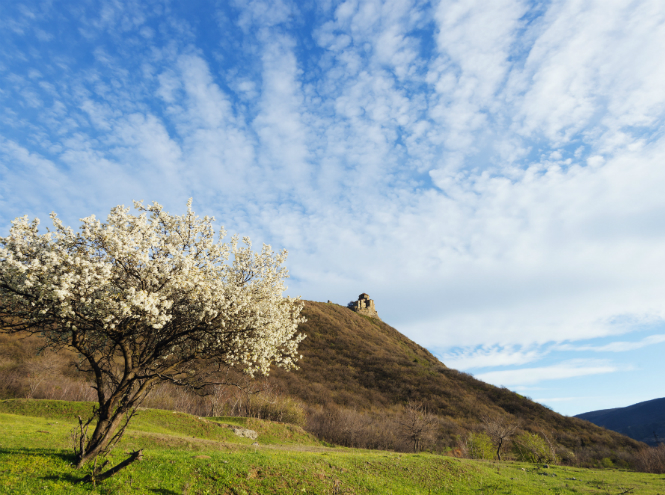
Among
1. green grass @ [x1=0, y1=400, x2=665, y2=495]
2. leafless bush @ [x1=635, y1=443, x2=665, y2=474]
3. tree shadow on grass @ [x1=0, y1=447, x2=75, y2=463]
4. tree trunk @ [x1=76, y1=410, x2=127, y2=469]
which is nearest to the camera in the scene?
green grass @ [x1=0, y1=400, x2=665, y2=495]

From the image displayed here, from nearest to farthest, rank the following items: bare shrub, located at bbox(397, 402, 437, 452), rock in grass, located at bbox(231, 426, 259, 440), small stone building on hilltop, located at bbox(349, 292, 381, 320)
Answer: rock in grass, located at bbox(231, 426, 259, 440)
bare shrub, located at bbox(397, 402, 437, 452)
small stone building on hilltop, located at bbox(349, 292, 381, 320)

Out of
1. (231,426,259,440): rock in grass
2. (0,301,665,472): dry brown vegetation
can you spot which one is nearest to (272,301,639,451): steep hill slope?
(0,301,665,472): dry brown vegetation

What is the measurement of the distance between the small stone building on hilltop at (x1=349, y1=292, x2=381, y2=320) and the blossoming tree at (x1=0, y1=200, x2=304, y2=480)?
139 metres

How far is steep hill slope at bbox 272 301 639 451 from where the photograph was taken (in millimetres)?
71750

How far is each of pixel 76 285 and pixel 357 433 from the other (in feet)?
177

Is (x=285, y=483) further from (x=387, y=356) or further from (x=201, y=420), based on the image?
(x=387, y=356)

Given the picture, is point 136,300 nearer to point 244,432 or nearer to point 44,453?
point 44,453

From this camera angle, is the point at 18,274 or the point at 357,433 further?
the point at 357,433

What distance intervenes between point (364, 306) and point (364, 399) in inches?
3247

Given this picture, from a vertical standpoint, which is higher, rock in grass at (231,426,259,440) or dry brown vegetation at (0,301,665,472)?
dry brown vegetation at (0,301,665,472)

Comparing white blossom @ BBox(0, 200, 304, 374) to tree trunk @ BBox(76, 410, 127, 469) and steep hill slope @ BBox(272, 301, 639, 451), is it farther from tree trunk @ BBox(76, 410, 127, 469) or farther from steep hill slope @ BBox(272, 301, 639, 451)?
steep hill slope @ BBox(272, 301, 639, 451)

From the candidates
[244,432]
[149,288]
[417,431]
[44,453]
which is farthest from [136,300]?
[417,431]

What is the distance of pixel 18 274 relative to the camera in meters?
11.1

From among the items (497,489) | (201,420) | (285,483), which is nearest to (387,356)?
(201,420)
